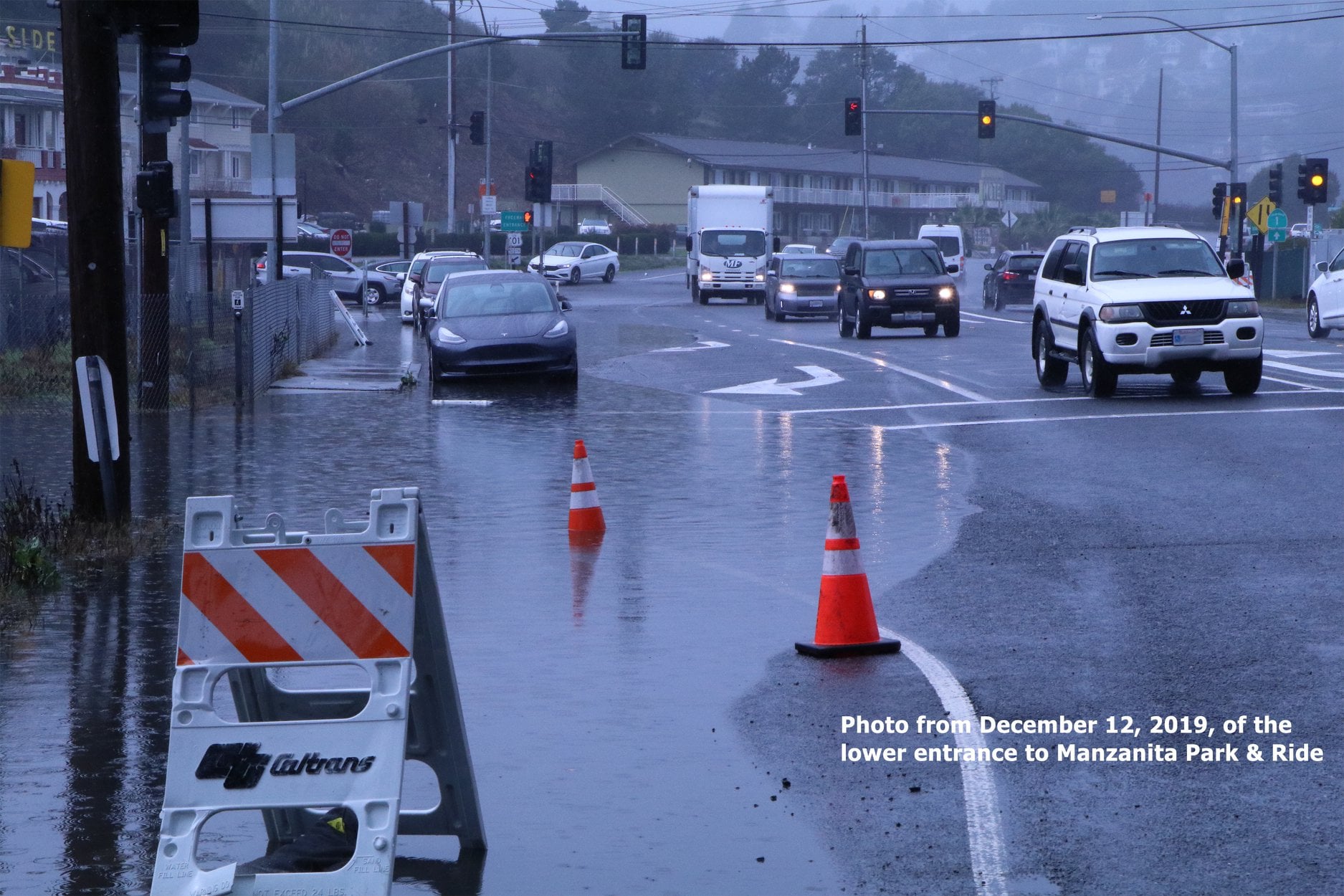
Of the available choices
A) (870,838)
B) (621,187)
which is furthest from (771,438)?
(621,187)

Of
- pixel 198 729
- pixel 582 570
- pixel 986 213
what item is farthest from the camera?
pixel 986 213

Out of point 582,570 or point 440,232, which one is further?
point 440,232

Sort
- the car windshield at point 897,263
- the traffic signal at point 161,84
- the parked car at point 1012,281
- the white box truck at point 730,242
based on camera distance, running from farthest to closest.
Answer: the white box truck at point 730,242
the parked car at point 1012,281
the car windshield at point 897,263
the traffic signal at point 161,84

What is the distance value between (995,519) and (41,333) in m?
17.6

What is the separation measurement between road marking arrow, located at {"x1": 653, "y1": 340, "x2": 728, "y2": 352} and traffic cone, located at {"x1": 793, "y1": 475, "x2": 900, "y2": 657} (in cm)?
2285

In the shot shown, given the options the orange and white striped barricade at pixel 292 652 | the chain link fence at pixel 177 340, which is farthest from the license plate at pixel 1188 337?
the orange and white striped barricade at pixel 292 652

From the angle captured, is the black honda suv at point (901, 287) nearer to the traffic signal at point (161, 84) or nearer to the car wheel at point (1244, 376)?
the car wheel at point (1244, 376)

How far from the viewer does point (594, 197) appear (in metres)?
113

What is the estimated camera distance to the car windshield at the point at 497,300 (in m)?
23.8

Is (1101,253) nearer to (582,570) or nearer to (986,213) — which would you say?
(582,570)

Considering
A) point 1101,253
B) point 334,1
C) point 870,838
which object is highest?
point 334,1

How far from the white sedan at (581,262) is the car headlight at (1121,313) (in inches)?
1946

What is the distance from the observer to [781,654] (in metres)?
7.95

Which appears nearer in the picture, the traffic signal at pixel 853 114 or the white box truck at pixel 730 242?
the traffic signal at pixel 853 114
